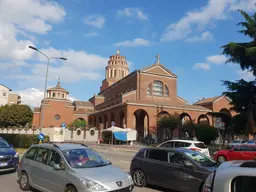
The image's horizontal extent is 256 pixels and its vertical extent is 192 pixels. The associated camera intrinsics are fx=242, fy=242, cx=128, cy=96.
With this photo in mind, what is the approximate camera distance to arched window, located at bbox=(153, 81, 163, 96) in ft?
163

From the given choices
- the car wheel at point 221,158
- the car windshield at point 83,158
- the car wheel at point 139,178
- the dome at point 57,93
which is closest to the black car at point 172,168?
the car wheel at point 139,178

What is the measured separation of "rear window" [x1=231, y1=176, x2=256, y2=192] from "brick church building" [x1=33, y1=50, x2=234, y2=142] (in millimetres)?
37309

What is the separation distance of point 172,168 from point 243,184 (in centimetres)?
513

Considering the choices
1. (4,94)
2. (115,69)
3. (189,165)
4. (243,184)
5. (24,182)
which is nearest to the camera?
(243,184)

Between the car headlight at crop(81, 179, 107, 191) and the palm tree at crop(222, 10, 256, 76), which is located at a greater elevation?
the palm tree at crop(222, 10, 256, 76)

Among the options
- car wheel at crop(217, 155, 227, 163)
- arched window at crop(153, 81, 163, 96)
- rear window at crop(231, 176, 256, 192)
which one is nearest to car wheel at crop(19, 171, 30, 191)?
rear window at crop(231, 176, 256, 192)

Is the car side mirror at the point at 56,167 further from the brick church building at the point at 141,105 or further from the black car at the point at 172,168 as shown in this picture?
the brick church building at the point at 141,105

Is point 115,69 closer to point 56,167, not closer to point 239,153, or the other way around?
point 239,153

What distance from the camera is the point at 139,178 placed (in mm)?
8945

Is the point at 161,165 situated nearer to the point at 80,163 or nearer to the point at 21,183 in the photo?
the point at 80,163

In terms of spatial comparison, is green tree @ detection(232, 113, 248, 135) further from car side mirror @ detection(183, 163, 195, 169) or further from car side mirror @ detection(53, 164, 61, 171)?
car side mirror @ detection(53, 164, 61, 171)

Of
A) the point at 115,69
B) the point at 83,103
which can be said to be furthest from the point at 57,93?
the point at 115,69

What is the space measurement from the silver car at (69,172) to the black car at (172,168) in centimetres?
194

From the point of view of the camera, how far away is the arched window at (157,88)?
49816 mm
